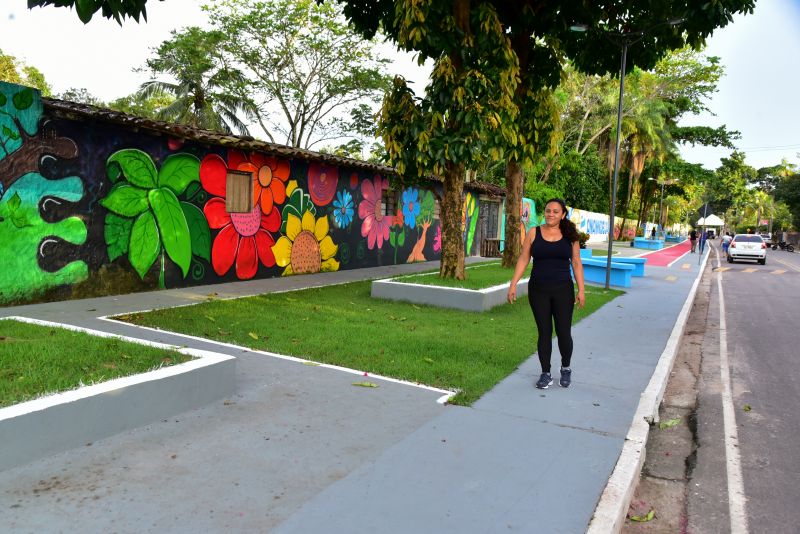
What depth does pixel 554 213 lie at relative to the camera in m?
4.89

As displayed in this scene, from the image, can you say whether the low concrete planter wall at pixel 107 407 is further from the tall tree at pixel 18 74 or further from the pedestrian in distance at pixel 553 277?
the tall tree at pixel 18 74

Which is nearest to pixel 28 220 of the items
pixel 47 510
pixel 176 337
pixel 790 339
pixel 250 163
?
pixel 176 337

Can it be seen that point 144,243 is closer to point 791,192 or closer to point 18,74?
point 18,74

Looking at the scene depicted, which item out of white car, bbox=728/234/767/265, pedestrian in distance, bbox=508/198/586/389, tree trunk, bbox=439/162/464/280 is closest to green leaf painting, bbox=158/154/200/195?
tree trunk, bbox=439/162/464/280

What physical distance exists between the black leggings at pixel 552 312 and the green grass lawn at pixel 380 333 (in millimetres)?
544

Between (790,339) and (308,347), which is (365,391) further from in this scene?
(790,339)

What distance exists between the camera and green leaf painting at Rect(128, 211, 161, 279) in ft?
29.6

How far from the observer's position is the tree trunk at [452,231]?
10242 mm

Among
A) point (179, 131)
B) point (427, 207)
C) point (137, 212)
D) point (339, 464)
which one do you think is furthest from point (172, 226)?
point (427, 207)

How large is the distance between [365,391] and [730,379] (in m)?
4.15

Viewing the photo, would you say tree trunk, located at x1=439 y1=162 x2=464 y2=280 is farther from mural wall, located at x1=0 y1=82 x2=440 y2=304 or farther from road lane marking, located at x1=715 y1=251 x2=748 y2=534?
road lane marking, located at x1=715 y1=251 x2=748 y2=534

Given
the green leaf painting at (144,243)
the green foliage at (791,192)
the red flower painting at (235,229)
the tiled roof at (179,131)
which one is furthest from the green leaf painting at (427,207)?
the green foliage at (791,192)

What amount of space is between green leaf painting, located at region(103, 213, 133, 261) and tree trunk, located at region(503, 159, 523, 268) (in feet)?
29.8

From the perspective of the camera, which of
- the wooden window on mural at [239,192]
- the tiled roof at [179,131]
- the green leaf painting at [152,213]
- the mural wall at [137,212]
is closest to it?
the mural wall at [137,212]
